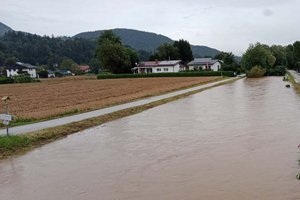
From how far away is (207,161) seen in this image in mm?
10562

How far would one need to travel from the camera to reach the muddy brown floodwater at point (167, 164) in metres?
8.27

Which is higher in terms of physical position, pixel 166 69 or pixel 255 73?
pixel 166 69

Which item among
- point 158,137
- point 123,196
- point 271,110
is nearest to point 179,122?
point 158,137

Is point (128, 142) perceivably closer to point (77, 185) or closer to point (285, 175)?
point (77, 185)

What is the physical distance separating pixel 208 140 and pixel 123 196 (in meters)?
6.02

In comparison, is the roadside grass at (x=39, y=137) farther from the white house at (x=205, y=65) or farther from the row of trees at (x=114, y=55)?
the white house at (x=205, y=65)

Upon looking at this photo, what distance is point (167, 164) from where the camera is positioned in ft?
34.4

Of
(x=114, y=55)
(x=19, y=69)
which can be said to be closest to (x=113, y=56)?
(x=114, y=55)

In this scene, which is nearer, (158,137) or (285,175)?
(285,175)

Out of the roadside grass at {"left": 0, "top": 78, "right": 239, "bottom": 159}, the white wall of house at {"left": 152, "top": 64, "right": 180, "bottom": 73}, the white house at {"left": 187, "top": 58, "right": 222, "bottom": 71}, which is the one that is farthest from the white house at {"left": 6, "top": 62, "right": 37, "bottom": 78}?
the roadside grass at {"left": 0, "top": 78, "right": 239, "bottom": 159}

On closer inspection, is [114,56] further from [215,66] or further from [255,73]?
[255,73]

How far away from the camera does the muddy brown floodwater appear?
27.1ft

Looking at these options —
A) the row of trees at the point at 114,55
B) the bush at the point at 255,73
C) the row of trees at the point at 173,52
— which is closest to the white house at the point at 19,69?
the row of trees at the point at 114,55

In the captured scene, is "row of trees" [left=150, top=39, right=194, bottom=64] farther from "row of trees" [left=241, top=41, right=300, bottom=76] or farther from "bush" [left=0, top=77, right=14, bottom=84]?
"bush" [left=0, top=77, right=14, bottom=84]
